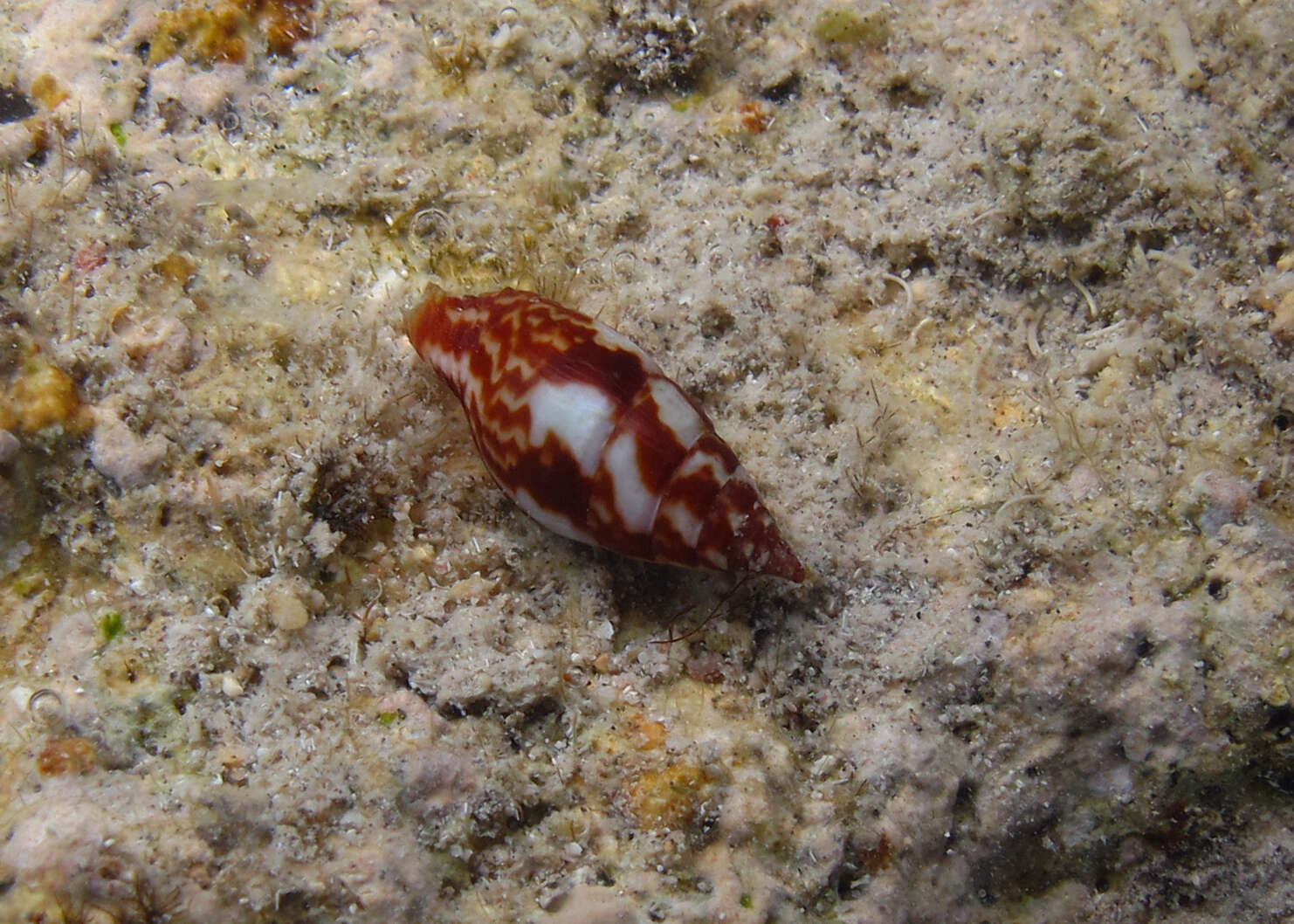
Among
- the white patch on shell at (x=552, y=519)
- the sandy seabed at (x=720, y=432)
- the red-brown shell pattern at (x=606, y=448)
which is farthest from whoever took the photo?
the white patch on shell at (x=552, y=519)

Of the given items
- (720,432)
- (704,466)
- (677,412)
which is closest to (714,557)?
(704,466)

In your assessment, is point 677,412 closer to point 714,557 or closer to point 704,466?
point 704,466

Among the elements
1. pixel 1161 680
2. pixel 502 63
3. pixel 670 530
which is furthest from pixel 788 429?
pixel 502 63

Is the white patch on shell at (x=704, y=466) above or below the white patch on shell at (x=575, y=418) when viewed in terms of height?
below

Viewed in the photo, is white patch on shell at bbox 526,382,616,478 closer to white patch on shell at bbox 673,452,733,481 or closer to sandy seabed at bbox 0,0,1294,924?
white patch on shell at bbox 673,452,733,481

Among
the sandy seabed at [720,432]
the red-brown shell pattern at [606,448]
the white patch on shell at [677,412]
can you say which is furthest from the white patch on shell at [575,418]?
the sandy seabed at [720,432]

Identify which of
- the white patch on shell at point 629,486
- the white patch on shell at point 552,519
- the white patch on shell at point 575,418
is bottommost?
the white patch on shell at point 552,519

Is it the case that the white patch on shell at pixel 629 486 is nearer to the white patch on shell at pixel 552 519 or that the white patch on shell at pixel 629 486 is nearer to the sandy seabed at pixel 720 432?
the white patch on shell at pixel 552 519
